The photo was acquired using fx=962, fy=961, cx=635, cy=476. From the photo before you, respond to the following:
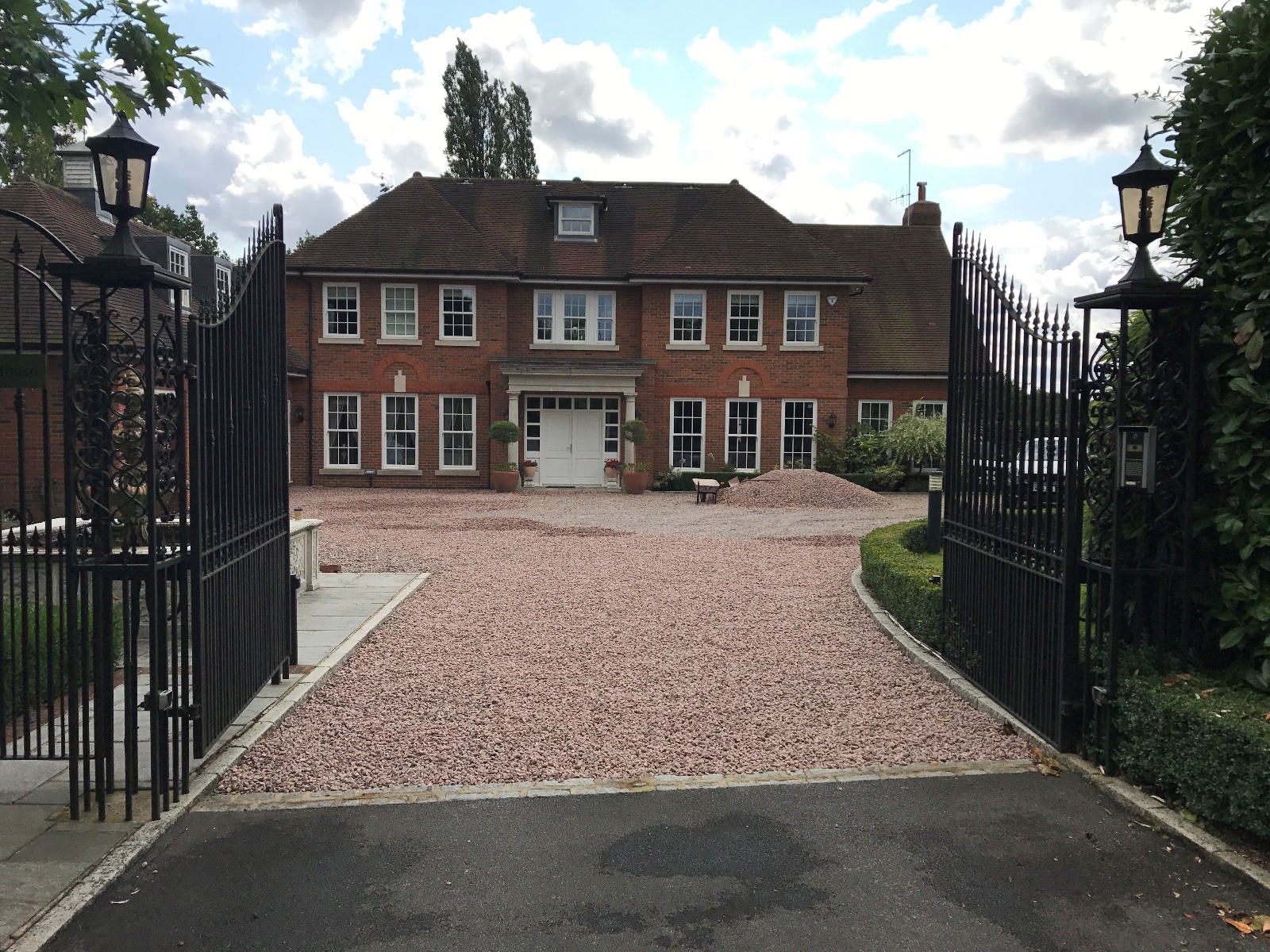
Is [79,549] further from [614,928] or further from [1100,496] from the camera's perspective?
[1100,496]

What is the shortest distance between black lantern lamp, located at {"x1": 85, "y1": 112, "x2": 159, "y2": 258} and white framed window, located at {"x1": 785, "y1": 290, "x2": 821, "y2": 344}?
70.9 ft

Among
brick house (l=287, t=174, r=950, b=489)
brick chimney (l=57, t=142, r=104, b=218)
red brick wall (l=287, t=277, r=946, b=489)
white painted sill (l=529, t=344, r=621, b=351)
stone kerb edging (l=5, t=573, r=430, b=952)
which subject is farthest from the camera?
white painted sill (l=529, t=344, r=621, b=351)

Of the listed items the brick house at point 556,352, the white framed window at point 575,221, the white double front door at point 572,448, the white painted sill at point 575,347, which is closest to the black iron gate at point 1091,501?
the brick house at point 556,352

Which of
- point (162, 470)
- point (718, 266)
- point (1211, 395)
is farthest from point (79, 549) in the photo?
point (718, 266)

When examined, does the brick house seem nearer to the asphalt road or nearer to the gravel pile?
the gravel pile

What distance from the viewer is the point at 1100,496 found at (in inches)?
195

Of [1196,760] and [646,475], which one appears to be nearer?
[1196,760]

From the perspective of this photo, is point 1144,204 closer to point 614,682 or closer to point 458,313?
point 614,682

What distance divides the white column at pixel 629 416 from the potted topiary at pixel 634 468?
0.33m

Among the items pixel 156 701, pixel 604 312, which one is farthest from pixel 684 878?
pixel 604 312

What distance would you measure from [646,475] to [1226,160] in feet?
65.8

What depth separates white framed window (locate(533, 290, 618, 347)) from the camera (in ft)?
83.5

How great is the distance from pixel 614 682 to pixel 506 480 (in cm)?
1773

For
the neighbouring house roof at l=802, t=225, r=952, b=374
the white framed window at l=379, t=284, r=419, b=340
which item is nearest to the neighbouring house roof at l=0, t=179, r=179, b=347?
the white framed window at l=379, t=284, r=419, b=340
